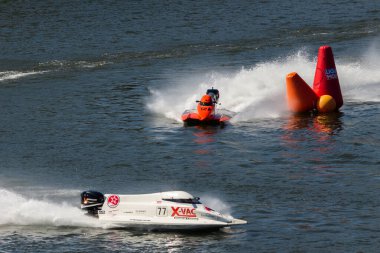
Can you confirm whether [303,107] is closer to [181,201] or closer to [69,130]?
[69,130]

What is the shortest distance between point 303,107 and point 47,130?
45.4 ft

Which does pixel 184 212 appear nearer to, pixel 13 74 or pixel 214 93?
pixel 214 93

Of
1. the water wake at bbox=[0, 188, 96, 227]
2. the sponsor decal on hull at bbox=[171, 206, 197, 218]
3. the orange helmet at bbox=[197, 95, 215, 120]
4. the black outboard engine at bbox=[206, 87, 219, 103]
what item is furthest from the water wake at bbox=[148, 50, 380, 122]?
the sponsor decal on hull at bbox=[171, 206, 197, 218]

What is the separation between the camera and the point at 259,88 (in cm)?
5497

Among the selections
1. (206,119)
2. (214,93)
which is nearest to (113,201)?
(206,119)

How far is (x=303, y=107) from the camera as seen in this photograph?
51.0 m

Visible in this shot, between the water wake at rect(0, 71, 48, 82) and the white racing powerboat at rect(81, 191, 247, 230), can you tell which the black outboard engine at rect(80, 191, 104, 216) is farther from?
the water wake at rect(0, 71, 48, 82)

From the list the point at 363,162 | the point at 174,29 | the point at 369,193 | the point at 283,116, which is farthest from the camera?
the point at 174,29

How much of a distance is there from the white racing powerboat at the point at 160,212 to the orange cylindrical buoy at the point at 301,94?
693 inches

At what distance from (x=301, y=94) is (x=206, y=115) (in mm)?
5557

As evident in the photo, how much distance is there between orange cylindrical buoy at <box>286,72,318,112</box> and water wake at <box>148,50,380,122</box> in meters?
1.07

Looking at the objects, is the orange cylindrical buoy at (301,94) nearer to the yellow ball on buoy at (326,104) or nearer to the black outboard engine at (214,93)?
the yellow ball on buoy at (326,104)

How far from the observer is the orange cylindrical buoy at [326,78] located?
51281 millimetres

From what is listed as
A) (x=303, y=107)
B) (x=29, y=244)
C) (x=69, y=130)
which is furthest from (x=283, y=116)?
(x=29, y=244)
